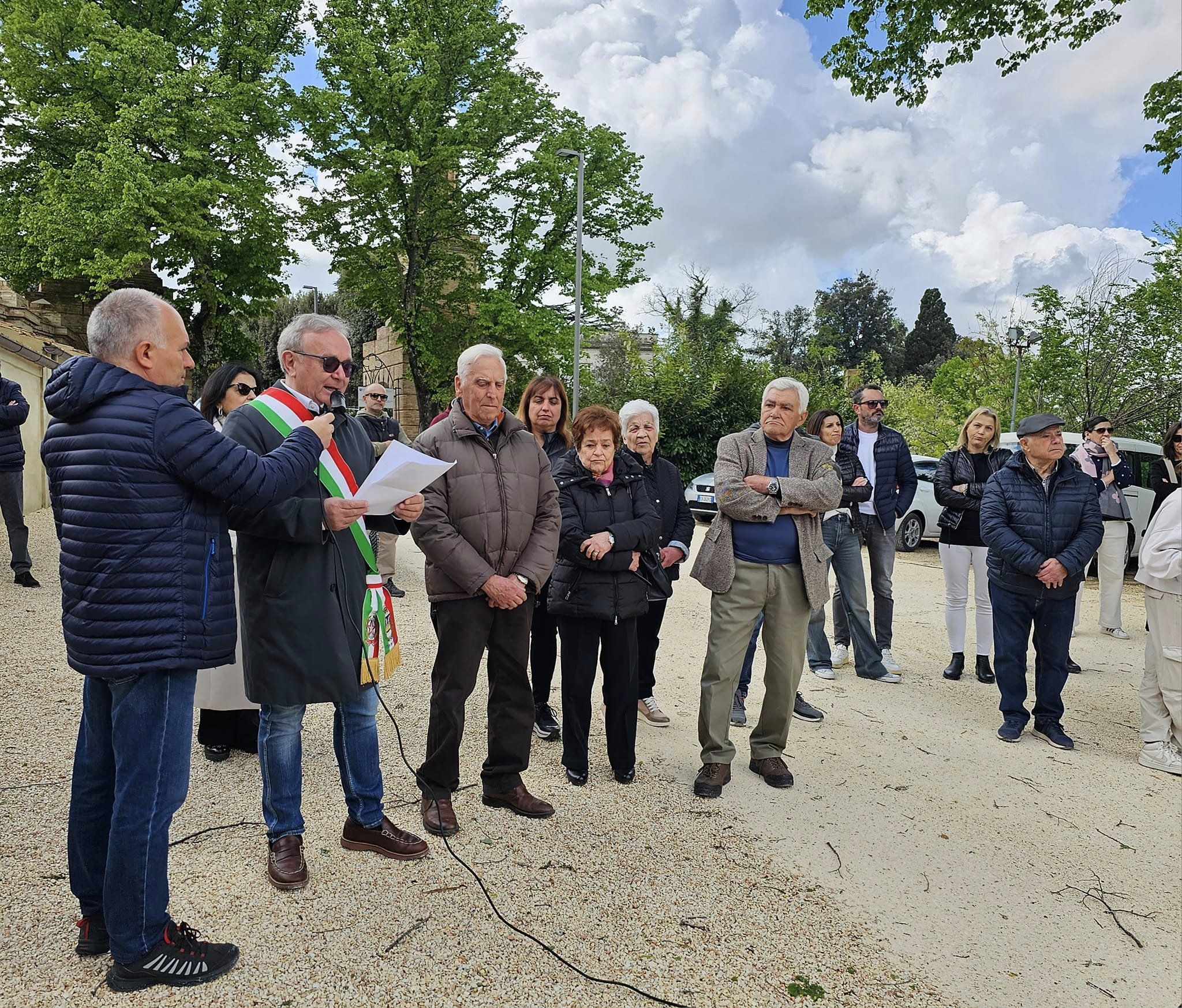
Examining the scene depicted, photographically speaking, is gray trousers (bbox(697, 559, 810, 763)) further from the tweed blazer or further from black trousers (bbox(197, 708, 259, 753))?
black trousers (bbox(197, 708, 259, 753))

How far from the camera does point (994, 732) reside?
523 cm

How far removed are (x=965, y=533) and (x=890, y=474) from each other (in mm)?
780

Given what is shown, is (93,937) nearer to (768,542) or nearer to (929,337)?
(768,542)

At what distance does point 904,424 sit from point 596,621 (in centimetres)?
2738

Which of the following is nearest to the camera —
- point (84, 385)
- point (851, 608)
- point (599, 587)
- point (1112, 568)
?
point (84, 385)

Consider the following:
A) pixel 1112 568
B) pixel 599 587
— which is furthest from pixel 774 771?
pixel 1112 568

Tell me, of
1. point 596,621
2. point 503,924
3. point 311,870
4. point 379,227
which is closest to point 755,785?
point 596,621

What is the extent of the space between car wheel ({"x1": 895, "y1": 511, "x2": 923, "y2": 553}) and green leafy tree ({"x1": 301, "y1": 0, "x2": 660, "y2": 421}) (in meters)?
14.1

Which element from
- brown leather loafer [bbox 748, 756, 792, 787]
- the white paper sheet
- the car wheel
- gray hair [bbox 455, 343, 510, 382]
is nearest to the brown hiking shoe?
brown leather loafer [bbox 748, 756, 792, 787]

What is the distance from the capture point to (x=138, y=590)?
2422 millimetres

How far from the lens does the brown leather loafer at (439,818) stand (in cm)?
361

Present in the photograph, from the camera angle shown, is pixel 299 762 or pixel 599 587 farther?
pixel 599 587

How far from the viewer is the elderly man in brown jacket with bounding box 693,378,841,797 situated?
4.25m

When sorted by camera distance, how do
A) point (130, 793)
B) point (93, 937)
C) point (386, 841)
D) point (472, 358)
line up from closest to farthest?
point (130, 793)
point (93, 937)
point (386, 841)
point (472, 358)
